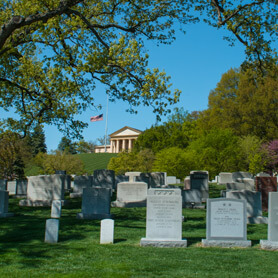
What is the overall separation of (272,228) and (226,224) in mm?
1081

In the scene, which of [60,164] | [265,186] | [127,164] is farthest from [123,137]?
[265,186]

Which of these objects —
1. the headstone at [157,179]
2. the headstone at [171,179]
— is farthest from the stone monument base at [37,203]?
the headstone at [171,179]

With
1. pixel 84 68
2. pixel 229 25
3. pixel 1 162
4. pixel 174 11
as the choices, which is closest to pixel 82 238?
pixel 84 68

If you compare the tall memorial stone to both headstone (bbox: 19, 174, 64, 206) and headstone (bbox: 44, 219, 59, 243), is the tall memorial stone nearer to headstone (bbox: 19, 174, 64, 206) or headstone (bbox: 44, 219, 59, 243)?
headstone (bbox: 19, 174, 64, 206)

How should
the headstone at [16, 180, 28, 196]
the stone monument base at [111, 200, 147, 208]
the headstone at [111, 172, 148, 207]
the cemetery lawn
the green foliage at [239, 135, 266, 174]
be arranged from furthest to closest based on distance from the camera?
1. the green foliage at [239, 135, 266, 174]
2. the headstone at [16, 180, 28, 196]
3. the headstone at [111, 172, 148, 207]
4. the stone monument base at [111, 200, 147, 208]
5. the cemetery lawn

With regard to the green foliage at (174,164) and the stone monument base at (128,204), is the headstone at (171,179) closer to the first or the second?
the green foliage at (174,164)

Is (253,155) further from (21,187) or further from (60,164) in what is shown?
(21,187)

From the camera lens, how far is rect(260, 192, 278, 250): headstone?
8.14 meters

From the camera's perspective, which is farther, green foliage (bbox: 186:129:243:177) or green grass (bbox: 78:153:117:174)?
green grass (bbox: 78:153:117:174)

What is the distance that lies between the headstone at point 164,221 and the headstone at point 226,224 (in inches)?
28.6

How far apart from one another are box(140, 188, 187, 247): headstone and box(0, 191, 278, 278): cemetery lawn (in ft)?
0.98

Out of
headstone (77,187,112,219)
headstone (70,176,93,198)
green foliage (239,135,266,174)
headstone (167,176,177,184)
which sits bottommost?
headstone (77,187,112,219)

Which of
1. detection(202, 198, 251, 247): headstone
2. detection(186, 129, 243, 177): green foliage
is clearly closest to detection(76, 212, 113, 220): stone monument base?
detection(202, 198, 251, 247): headstone

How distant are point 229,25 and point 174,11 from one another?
322cm
